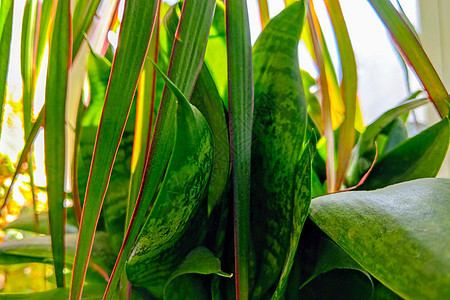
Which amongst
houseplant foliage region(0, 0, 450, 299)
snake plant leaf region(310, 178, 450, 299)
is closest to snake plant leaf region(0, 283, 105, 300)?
houseplant foliage region(0, 0, 450, 299)

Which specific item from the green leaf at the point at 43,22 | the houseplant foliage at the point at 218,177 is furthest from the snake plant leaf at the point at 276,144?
the green leaf at the point at 43,22

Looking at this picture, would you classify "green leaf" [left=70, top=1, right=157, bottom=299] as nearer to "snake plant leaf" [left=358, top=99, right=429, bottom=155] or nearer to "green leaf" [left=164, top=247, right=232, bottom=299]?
"green leaf" [left=164, top=247, right=232, bottom=299]

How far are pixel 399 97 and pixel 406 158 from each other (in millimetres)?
652

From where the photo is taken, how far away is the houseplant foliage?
134mm

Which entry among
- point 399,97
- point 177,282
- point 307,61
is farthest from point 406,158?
point 399,97

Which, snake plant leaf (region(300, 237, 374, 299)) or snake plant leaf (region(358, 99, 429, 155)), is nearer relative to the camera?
snake plant leaf (region(300, 237, 374, 299))

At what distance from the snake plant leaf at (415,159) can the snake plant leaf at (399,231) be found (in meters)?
0.06

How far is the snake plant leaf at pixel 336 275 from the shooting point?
157mm

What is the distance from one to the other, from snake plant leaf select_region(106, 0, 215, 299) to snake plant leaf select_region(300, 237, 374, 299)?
0.22 feet

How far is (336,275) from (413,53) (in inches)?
4.4

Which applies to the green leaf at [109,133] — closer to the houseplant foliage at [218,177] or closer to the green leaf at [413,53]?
the houseplant foliage at [218,177]

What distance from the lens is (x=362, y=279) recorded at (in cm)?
17

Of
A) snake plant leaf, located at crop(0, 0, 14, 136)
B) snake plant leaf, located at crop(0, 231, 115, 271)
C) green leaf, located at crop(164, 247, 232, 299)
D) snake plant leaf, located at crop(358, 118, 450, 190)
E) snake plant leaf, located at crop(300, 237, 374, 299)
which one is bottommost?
snake plant leaf, located at crop(300, 237, 374, 299)

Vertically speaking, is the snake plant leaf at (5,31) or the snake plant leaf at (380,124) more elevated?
the snake plant leaf at (5,31)
